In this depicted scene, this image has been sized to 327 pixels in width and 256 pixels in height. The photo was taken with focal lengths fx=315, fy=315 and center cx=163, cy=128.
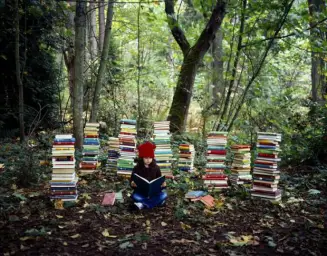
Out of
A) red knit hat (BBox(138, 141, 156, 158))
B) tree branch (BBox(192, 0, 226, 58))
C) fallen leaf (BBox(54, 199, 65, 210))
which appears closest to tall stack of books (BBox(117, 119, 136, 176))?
red knit hat (BBox(138, 141, 156, 158))

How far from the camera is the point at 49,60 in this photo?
40.4ft

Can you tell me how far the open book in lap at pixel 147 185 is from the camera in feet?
17.0

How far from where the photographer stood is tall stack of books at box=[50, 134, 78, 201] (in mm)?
5242

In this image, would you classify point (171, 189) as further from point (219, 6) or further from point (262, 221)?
point (219, 6)

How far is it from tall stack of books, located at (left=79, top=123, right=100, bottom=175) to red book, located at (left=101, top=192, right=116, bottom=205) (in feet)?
4.48

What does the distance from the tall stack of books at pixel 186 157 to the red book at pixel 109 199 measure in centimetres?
218

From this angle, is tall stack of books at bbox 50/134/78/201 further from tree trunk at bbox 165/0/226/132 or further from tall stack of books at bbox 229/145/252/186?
tree trunk at bbox 165/0/226/132

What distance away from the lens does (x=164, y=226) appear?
4684mm

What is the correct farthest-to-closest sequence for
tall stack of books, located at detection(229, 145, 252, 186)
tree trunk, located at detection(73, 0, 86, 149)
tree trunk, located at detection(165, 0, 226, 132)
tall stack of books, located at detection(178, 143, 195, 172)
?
tree trunk, located at detection(165, 0, 226, 132) < tall stack of books, located at detection(178, 143, 195, 172) < tree trunk, located at detection(73, 0, 86, 149) < tall stack of books, located at detection(229, 145, 252, 186)

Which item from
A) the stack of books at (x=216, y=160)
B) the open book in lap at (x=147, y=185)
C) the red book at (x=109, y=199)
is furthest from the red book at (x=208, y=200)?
the red book at (x=109, y=199)

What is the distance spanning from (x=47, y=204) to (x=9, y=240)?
4.24 ft

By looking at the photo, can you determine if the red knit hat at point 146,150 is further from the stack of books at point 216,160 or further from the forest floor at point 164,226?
the stack of books at point 216,160

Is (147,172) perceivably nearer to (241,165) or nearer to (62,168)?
(62,168)

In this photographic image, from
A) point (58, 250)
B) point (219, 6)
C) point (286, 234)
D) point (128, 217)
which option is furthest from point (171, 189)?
point (219, 6)
